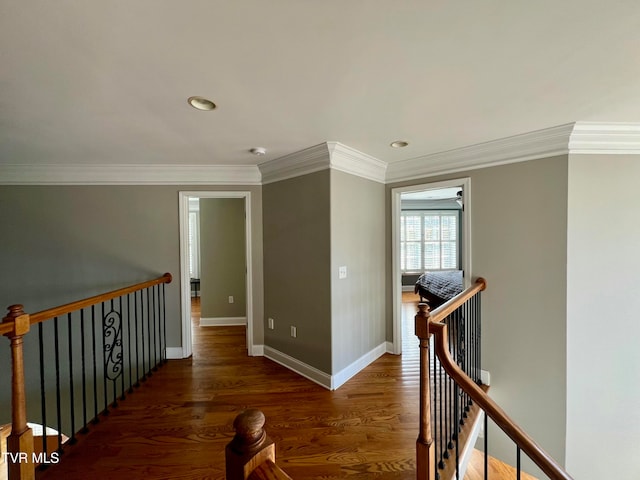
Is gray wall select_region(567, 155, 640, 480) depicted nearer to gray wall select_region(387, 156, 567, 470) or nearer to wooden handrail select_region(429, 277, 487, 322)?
gray wall select_region(387, 156, 567, 470)

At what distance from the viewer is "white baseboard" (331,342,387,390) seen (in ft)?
8.27

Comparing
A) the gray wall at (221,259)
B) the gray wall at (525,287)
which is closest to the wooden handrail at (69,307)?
the gray wall at (221,259)

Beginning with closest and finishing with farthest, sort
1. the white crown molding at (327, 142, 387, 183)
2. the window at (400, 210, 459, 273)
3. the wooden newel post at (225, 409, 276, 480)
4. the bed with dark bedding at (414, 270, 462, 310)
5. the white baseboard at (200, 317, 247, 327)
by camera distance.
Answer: the wooden newel post at (225, 409, 276, 480) → the white crown molding at (327, 142, 387, 183) → the white baseboard at (200, 317, 247, 327) → the bed with dark bedding at (414, 270, 462, 310) → the window at (400, 210, 459, 273)

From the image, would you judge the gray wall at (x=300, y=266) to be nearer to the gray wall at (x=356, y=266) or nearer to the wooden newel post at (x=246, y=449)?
the gray wall at (x=356, y=266)

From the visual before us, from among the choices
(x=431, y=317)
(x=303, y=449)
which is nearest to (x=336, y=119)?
(x=431, y=317)

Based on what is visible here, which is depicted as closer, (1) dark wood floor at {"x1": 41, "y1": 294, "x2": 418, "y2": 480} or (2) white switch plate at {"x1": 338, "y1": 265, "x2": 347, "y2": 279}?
(1) dark wood floor at {"x1": 41, "y1": 294, "x2": 418, "y2": 480}

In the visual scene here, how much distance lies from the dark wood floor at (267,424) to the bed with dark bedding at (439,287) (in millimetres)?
2019

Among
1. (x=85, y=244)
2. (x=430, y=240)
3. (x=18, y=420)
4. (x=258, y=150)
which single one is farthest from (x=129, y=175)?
(x=430, y=240)

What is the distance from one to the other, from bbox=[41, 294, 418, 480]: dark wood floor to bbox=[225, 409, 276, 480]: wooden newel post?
1.32 metres

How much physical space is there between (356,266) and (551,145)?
2000mm

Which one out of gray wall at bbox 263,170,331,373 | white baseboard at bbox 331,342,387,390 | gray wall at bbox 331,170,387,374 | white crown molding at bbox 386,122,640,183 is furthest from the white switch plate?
white crown molding at bbox 386,122,640,183

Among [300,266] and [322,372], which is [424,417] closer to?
[322,372]

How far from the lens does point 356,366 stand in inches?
110

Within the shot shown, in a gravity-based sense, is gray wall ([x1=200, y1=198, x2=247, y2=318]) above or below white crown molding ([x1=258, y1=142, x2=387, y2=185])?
below
